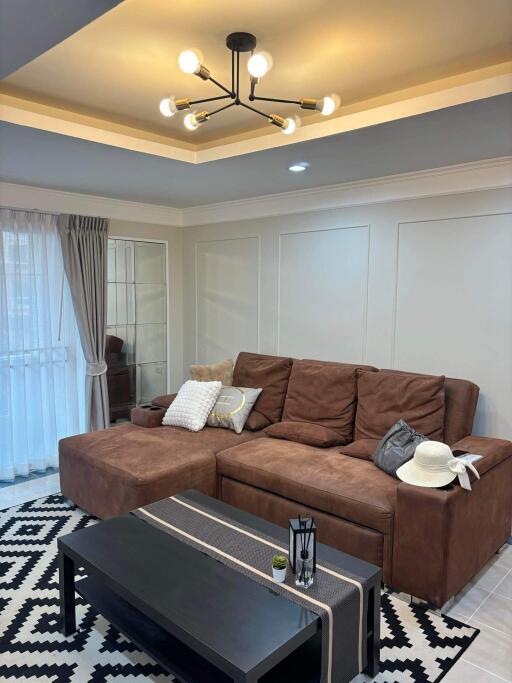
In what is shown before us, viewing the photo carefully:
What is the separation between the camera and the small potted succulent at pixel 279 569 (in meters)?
1.95

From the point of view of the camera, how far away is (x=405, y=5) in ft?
5.75

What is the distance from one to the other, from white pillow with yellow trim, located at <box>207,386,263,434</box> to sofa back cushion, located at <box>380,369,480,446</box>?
1.44 metres

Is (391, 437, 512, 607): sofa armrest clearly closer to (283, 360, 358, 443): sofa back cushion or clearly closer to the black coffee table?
the black coffee table

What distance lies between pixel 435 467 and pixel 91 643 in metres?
1.79

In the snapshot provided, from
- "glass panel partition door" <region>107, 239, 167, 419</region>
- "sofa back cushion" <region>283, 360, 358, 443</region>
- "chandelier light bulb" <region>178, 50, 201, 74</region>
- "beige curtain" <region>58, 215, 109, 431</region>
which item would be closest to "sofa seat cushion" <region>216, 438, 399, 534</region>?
"sofa back cushion" <region>283, 360, 358, 443</region>

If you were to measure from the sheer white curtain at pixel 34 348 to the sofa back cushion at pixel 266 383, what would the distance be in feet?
5.09

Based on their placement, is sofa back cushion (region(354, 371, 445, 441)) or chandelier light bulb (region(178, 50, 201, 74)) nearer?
chandelier light bulb (region(178, 50, 201, 74))

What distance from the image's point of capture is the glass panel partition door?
4.84m

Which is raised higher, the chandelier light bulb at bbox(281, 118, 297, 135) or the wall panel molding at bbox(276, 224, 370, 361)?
the chandelier light bulb at bbox(281, 118, 297, 135)

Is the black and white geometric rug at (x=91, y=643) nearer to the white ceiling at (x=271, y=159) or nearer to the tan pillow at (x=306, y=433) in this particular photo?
the tan pillow at (x=306, y=433)

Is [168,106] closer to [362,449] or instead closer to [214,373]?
[362,449]

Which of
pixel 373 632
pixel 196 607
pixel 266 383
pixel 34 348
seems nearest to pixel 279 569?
pixel 196 607

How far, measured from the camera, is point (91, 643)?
2221mm

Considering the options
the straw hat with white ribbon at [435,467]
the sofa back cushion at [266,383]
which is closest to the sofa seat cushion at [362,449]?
the straw hat with white ribbon at [435,467]
